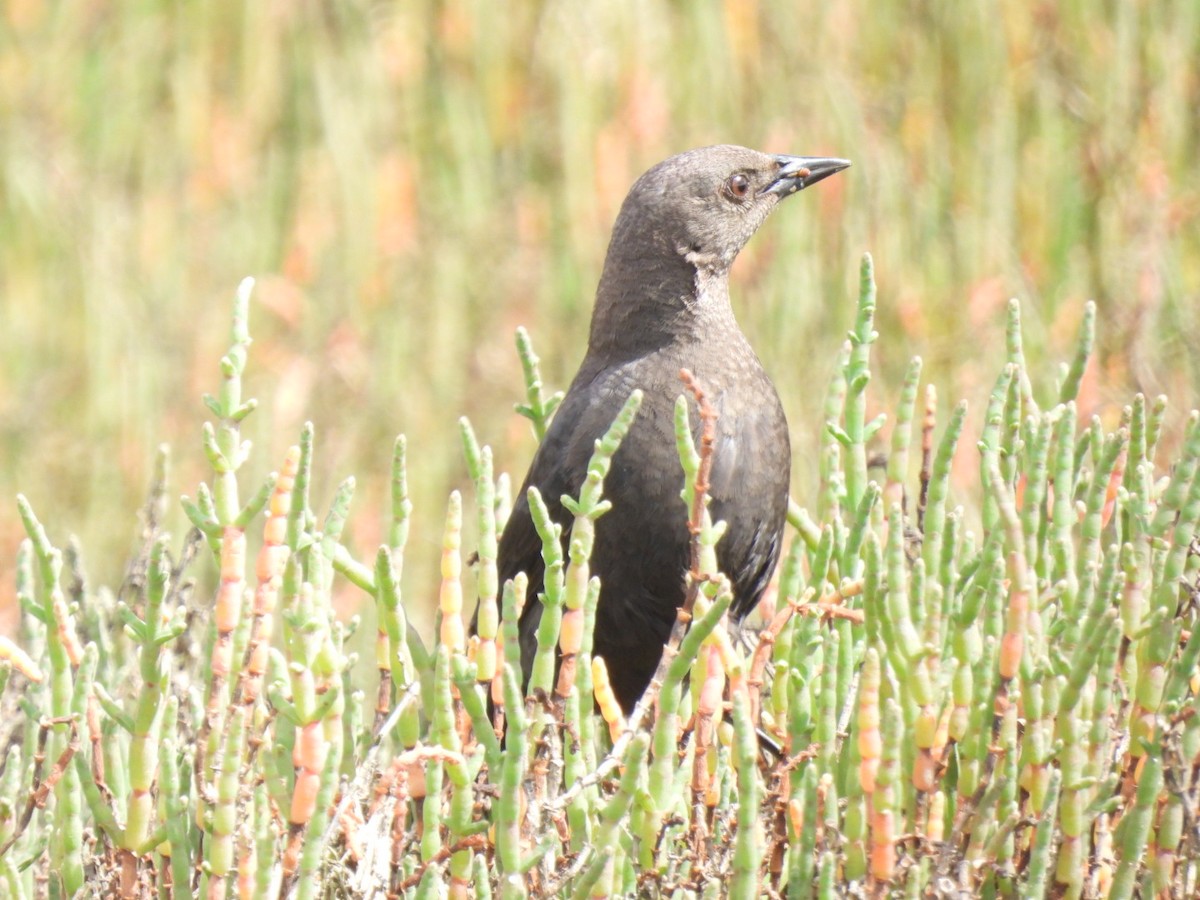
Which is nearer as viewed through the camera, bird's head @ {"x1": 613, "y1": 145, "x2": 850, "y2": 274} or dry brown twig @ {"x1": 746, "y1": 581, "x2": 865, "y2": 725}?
dry brown twig @ {"x1": 746, "y1": 581, "x2": 865, "y2": 725}

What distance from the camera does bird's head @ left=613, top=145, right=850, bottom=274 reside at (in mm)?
3377

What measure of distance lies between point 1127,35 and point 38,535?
4.06m

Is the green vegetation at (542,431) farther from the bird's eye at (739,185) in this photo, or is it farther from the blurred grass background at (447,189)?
the bird's eye at (739,185)

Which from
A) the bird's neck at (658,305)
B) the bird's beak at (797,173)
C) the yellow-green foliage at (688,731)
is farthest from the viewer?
the bird's beak at (797,173)

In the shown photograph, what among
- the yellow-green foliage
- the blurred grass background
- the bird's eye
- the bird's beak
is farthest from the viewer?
the blurred grass background

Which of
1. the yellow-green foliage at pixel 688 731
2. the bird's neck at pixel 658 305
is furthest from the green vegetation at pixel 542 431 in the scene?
the bird's neck at pixel 658 305

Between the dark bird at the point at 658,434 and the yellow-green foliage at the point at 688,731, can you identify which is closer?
the yellow-green foliage at the point at 688,731

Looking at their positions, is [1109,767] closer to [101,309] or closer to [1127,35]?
[1127,35]

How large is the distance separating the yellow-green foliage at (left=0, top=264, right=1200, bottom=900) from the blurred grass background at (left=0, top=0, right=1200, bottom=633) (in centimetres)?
320

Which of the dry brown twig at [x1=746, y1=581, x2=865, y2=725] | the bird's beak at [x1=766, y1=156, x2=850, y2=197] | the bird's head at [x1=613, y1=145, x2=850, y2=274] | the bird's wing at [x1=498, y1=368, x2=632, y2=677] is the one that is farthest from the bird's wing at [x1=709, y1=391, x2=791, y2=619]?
the dry brown twig at [x1=746, y1=581, x2=865, y2=725]

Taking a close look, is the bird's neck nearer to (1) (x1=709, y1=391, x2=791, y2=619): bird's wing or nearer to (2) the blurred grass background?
(1) (x1=709, y1=391, x2=791, y2=619): bird's wing

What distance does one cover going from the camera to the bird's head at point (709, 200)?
3377 mm

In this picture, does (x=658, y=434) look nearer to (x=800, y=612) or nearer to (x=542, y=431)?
(x=542, y=431)

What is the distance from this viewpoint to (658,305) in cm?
323
